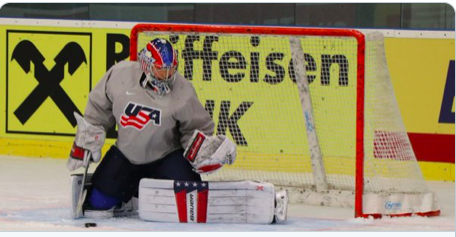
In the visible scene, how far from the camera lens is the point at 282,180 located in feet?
27.9

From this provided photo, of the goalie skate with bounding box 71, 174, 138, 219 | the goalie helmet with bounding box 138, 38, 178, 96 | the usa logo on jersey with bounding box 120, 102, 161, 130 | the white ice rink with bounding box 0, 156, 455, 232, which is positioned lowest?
the white ice rink with bounding box 0, 156, 455, 232

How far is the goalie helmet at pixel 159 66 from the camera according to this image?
7.11 metres

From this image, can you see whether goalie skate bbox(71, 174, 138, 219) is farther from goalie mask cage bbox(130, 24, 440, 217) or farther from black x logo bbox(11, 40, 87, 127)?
black x logo bbox(11, 40, 87, 127)

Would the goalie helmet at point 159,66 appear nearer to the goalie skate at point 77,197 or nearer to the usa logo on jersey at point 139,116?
the usa logo on jersey at point 139,116

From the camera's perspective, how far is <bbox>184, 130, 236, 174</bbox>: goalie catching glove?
23.4 feet

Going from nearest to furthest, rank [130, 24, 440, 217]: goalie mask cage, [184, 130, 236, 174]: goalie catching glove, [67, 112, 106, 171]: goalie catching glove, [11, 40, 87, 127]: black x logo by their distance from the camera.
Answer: [184, 130, 236, 174]: goalie catching glove < [67, 112, 106, 171]: goalie catching glove < [130, 24, 440, 217]: goalie mask cage < [11, 40, 87, 127]: black x logo

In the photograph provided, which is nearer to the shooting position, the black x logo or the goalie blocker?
the goalie blocker

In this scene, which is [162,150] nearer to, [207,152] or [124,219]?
[207,152]

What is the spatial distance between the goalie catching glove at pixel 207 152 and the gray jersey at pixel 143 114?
0.07 m

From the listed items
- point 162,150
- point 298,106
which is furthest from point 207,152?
point 298,106

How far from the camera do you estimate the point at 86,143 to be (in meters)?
7.27

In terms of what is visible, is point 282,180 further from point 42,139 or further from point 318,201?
point 42,139

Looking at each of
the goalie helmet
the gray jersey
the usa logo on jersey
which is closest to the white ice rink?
the gray jersey

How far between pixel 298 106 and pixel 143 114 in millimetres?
1831
